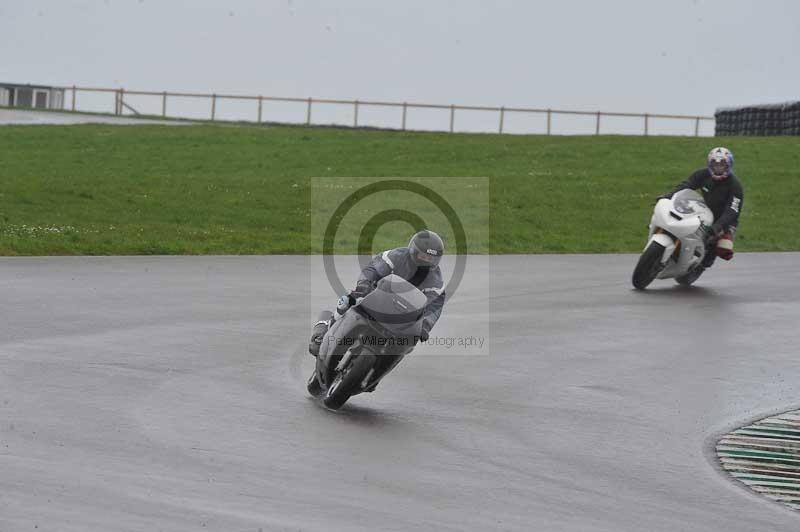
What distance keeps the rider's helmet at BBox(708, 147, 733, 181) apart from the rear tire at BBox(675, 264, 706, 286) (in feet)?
4.08

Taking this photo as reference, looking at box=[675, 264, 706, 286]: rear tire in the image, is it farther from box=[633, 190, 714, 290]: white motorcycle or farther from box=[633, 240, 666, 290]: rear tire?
box=[633, 240, 666, 290]: rear tire

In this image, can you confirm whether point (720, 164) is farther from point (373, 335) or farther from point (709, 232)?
point (373, 335)

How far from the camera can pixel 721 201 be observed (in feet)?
59.9

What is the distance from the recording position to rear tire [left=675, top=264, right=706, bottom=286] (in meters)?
18.6

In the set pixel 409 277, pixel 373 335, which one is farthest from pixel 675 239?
pixel 373 335

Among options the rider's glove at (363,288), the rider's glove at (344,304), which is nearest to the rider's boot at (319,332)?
the rider's glove at (344,304)

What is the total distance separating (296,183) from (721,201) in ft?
50.4

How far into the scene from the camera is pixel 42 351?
38.7ft

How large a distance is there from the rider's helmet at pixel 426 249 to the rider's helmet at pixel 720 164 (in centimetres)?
906

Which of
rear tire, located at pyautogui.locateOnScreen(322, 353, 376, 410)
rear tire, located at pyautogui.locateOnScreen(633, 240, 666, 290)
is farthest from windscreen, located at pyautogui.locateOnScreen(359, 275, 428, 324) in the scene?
rear tire, located at pyautogui.locateOnScreen(633, 240, 666, 290)

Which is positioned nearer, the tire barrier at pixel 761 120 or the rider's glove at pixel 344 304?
the rider's glove at pixel 344 304

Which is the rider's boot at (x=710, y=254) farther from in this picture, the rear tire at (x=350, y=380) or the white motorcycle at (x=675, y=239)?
the rear tire at (x=350, y=380)

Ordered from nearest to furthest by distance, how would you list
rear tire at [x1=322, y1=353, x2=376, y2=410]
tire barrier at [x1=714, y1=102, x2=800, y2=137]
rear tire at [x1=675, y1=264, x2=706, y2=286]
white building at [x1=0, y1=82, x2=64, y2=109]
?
rear tire at [x1=322, y1=353, x2=376, y2=410], rear tire at [x1=675, y1=264, x2=706, y2=286], tire barrier at [x1=714, y1=102, x2=800, y2=137], white building at [x1=0, y1=82, x2=64, y2=109]

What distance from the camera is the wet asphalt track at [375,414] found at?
24.3 feet
